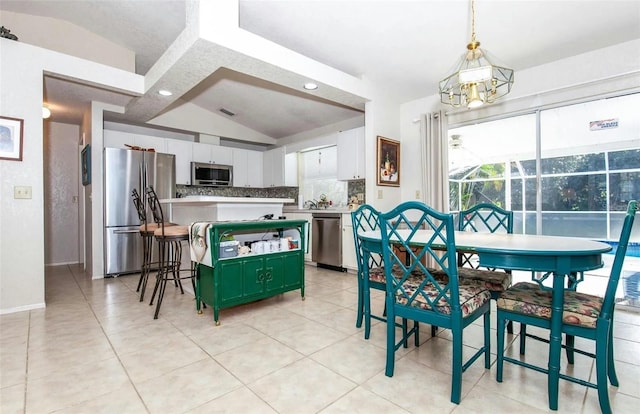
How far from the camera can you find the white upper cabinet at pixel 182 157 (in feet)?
16.6

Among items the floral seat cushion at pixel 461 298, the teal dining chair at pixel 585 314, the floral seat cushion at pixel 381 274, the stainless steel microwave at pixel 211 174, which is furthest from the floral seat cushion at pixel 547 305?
the stainless steel microwave at pixel 211 174

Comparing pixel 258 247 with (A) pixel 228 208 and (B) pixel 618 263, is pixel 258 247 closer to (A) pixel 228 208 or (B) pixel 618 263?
(A) pixel 228 208

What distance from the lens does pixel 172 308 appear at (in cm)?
288

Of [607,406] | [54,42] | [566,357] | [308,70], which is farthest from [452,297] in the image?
[54,42]

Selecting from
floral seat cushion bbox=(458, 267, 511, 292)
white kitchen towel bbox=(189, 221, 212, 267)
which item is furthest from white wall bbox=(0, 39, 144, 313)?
floral seat cushion bbox=(458, 267, 511, 292)

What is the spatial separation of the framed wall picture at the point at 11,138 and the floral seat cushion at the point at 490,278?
3919mm

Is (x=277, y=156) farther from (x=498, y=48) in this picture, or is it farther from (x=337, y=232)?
(x=498, y=48)

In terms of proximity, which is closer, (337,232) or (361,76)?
(361,76)

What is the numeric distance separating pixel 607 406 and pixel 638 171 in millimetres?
2614

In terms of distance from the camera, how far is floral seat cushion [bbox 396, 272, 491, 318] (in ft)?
5.19

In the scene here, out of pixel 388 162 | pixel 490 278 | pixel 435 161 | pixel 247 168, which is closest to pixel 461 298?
pixel 490 278

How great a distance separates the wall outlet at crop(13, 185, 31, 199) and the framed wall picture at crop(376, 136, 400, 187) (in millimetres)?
3673

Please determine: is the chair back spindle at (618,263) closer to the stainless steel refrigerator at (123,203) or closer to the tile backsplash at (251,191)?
the tile backsplash at (251,191)

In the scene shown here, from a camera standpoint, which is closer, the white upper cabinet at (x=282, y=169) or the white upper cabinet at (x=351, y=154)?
the white upper cabinet at (x=351, y=154)
